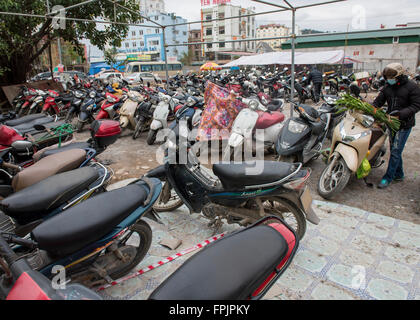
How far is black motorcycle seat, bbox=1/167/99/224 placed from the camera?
2.07 m

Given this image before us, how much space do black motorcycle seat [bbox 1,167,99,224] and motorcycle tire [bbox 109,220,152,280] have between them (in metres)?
0.59

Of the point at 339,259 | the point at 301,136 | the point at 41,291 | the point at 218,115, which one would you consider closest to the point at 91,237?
the point at 41,291

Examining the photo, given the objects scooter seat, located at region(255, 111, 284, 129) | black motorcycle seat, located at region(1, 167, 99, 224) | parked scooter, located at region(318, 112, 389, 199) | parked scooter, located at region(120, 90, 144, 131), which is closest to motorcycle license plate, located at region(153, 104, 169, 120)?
parked scooter, located at region(120, 90, 144, 131)

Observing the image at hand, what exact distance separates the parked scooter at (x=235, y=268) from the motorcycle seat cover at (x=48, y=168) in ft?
5.98

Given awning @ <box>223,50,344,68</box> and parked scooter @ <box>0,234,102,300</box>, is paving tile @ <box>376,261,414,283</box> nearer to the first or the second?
parked scooter @ <box>0,234,102,300</box>

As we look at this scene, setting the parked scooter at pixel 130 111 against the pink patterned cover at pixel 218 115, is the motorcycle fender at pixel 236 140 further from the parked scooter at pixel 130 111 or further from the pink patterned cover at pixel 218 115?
the parked scooter at pixel 130 111

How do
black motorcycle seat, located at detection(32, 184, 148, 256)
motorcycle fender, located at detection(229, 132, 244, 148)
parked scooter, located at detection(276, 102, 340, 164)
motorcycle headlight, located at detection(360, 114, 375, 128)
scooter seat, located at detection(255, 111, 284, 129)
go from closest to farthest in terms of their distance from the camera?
black motorcycle seat, located at detection(32, 184, 148, 256) < motorcycle headlight, located at detection(360, 114, 375, 128) < parked scooter, located at detection(276, 102, 340, 164) < motorcycle fender, located at detection(229, 132, 244, 148) < scooter seat, located at detection(255, 111, 284, 129)

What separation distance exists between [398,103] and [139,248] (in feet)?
11.5

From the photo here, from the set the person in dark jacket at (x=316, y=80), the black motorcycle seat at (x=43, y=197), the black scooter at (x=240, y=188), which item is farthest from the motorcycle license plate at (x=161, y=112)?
the person in dark jacket at (x=316, y=80)

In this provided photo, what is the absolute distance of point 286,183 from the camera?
2414 mm
